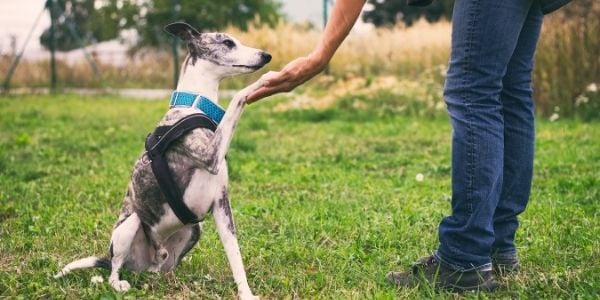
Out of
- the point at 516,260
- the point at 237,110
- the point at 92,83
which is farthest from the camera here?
the point at 92,83

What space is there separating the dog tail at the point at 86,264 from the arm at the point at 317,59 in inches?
35.9

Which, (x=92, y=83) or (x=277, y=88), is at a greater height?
(x=277, y=88)

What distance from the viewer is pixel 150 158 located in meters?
2.70

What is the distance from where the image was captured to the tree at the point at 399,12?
29891 millimetres

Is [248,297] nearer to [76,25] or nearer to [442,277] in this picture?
[442,277]

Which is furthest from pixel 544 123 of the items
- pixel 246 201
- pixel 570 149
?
pixel 246 201

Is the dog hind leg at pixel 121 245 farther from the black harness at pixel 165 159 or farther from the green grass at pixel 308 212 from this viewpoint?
the black harness at pixel 165 159

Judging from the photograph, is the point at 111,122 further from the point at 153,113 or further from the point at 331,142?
the point at 331,142

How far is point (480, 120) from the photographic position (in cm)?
258

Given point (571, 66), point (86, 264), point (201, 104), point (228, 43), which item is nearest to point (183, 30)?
point (228, 43)

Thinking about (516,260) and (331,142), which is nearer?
(516,260)

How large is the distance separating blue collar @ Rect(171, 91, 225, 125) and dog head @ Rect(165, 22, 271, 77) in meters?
0.14

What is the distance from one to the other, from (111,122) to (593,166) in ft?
20.5

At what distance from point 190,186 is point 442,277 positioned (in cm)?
102
